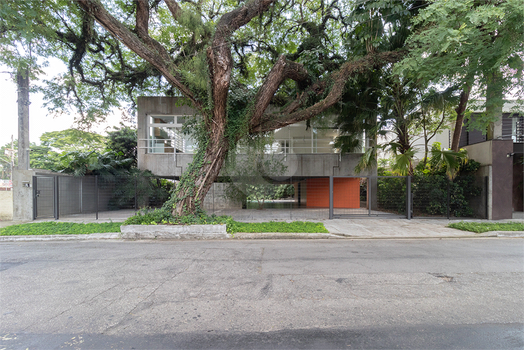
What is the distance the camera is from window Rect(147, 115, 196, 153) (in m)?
14.7

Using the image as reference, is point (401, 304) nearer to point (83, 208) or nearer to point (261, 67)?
point (261, 67)

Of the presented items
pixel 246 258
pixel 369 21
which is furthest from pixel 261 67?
pixel 246 258

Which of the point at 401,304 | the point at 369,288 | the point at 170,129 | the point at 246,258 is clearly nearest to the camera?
the point at 401,304

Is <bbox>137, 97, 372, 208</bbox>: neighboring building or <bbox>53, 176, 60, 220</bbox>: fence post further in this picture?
<bbox>137, 97, 372, 208</bbox>: neighboring building

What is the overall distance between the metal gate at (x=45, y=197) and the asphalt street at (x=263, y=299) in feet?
21.3

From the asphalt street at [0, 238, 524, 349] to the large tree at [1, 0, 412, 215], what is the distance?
4063mm

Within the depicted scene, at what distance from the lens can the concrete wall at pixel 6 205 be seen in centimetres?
1090

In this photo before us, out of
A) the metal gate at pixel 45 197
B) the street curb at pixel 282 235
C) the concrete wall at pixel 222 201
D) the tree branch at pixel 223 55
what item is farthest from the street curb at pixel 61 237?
the concrete wall at pixel 222 201

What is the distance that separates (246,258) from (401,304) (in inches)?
120

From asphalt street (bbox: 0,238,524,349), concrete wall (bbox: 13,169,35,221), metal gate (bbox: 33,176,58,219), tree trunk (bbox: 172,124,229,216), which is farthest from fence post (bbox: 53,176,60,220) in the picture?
tree trunk (bbox: 172,124,229,216)

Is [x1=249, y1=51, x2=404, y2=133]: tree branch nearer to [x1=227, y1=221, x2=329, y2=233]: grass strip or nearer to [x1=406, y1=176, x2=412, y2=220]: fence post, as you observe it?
[x1=227, y1=221, x2=329, y2=233]: grass strip

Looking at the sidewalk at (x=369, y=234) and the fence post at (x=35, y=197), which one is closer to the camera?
the sidewalk at (x=369, y=234)

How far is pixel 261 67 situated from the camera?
1335cm

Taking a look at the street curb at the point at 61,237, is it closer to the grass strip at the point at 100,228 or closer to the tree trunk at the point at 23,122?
the grass strip at the point at 100,228
